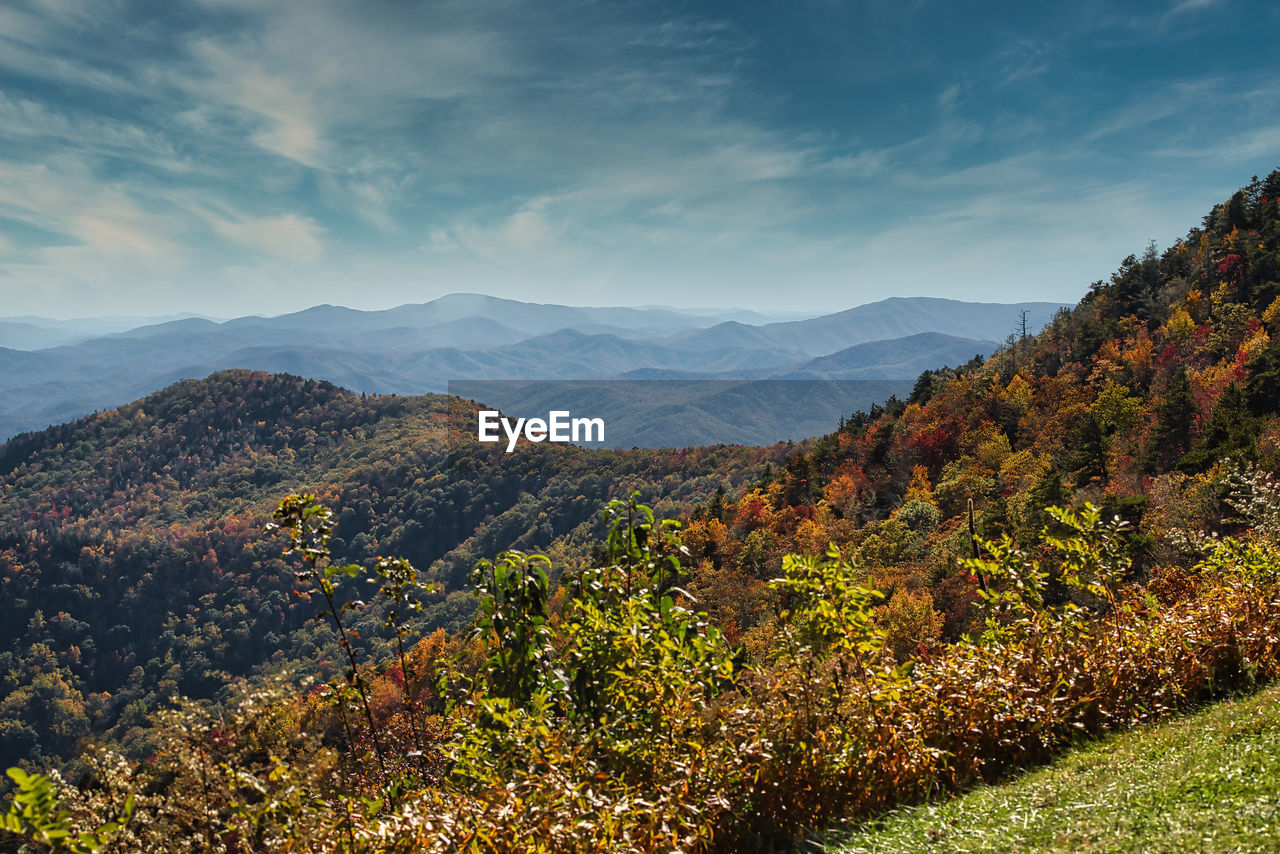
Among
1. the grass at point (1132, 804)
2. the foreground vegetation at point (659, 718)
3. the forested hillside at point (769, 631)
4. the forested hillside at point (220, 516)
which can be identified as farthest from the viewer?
the forested hillside at point (220, 516)

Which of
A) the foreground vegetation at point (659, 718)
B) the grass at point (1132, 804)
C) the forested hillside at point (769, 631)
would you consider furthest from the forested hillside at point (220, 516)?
the grass at point (1132, 804)

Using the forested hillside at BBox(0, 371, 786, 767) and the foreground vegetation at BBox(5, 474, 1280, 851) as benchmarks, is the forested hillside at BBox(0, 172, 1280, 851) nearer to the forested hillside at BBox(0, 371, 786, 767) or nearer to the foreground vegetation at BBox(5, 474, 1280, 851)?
the foreground vegetation at BBox(5, 474, 1280, 851)

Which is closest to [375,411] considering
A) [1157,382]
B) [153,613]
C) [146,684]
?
[153,613]

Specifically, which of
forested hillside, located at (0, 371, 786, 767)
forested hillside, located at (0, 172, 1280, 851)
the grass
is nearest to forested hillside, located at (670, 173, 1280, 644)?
forested hillside, located at (0, 172, 1280, 851)

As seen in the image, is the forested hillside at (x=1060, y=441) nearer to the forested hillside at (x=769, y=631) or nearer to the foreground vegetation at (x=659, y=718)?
the forested hillside at (x=769, y=631)

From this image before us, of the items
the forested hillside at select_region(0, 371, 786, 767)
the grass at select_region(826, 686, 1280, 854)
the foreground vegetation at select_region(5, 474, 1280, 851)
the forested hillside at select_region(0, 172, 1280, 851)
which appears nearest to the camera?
the grass at select_region(826, 686, 1280, 854)
